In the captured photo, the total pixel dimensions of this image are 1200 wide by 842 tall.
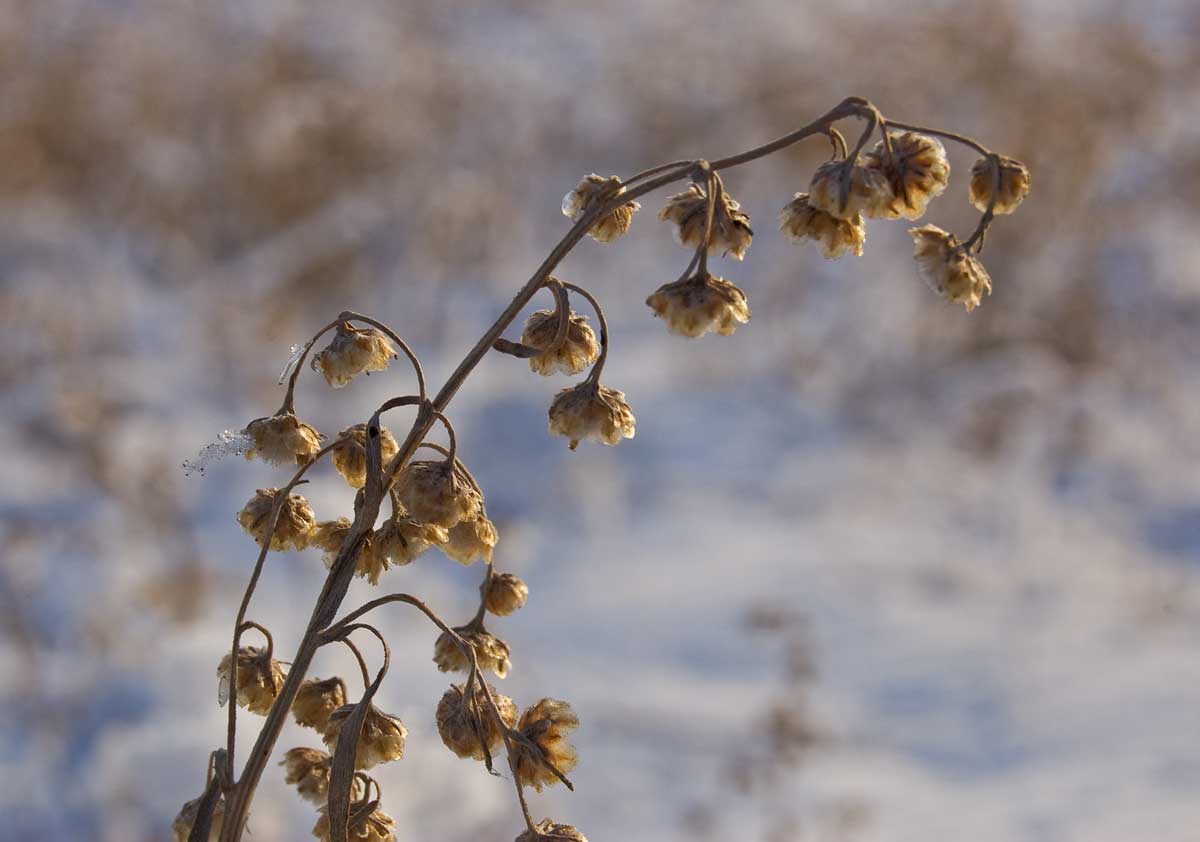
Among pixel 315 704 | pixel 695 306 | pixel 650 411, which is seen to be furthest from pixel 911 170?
pixel 650 411

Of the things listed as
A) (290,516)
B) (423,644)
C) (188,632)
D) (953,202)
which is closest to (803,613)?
(423,644)

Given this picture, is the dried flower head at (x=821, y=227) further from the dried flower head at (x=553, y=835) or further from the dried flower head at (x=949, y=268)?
the dried flower head at (x=553, y=835)

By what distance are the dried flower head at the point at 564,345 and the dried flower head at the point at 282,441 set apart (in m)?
0.19

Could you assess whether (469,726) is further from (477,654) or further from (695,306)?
(695,306)

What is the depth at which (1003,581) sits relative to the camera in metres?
4.63

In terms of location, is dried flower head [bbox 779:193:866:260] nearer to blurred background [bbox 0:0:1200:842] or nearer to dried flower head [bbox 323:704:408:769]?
dried flower head [bbox 323:704:408:769]

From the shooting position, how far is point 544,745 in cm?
90

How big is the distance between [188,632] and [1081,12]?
6.56 m

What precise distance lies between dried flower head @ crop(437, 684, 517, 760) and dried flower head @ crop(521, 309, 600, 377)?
0.25m

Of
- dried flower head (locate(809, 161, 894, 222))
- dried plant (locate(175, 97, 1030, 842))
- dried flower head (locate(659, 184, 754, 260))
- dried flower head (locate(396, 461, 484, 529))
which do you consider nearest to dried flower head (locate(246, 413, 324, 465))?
dried plant (locate(175, 97, 1030, 842))

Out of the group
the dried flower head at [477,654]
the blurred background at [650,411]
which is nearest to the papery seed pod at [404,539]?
the dried flower head at [477,654]

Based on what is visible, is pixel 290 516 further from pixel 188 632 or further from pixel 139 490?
pixel 139 490

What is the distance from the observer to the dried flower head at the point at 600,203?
0.83m

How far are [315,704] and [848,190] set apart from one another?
1.97 ft
